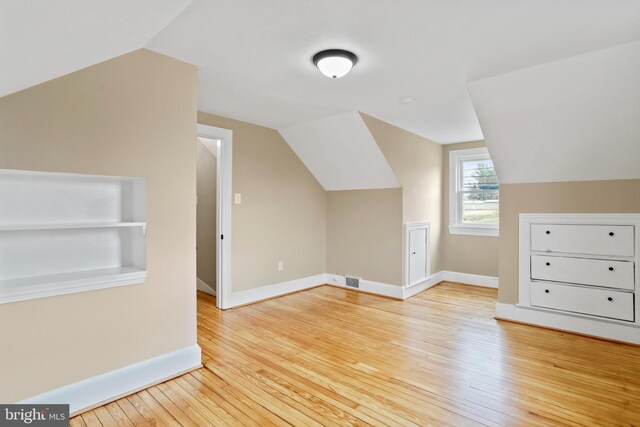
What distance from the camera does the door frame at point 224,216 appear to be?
3773 mm

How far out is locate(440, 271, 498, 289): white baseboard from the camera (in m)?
4.91

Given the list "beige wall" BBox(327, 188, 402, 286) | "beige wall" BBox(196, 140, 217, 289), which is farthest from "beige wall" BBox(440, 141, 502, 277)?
"beige wall" BBox(196, 140, 217, 289)

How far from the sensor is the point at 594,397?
2102mm

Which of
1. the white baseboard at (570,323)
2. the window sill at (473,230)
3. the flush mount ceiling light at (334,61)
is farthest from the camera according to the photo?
the window sill at (473,230)

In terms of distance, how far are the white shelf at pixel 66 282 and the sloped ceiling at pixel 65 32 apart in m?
1.01

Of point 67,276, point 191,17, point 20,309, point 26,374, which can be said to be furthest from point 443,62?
point 26,374

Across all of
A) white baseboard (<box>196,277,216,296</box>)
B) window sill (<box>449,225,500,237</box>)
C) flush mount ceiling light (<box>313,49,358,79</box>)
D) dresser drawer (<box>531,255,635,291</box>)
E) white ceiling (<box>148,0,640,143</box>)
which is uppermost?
white ceiling (<box>148,0,640,143</box>)

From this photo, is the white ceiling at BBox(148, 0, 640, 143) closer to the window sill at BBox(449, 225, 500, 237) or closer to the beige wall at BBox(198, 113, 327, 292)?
the beige wall at BBox(198, 113, 327, 292)

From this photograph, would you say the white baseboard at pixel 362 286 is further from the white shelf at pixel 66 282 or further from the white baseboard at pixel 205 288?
the white shelf at pixel 66 282

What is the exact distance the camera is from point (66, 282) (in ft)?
6.33

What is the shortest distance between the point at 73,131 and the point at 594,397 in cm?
354

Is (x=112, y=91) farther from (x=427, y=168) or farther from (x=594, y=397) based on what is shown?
(x=427, y=168)

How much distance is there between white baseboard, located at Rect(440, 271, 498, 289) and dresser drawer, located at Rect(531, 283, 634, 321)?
1538mm

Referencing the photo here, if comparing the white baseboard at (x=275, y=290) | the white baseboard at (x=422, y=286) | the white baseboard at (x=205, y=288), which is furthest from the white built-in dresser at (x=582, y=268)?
the white baseboard at (x=205, y=288)
